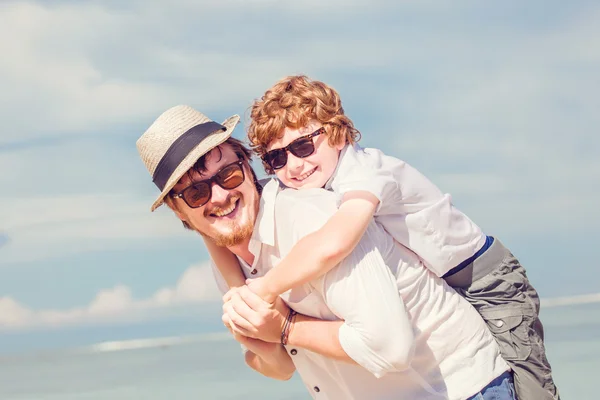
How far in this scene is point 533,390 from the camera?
293 cm

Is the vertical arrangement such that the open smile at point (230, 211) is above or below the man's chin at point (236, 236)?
above

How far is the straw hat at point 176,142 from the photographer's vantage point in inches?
117

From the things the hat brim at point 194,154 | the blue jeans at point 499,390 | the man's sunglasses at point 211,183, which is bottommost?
the blue jeans at point 499,390

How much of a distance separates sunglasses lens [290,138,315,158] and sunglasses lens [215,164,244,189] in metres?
0.49

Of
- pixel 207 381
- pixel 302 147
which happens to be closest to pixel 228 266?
pixel 302 147

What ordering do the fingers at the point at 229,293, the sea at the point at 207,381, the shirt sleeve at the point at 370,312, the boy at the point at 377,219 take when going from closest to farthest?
the shirt sleeve at the point at 370,312 < the boy at the point at 377,219 < the fingers at the point at 229,293 < the sea at the point at 207,381

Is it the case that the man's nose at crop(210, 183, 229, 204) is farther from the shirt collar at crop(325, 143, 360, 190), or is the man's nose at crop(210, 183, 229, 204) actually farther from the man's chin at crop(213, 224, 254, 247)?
the shirt collar at crop(325, 143, 360, 190)

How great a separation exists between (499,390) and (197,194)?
1266mm

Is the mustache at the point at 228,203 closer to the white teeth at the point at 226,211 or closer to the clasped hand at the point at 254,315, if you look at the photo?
the white teeth at the point at 226,211

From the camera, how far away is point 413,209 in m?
3.05

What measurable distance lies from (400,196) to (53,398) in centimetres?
1202

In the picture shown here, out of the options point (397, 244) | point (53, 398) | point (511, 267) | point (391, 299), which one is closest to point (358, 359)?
point (391, 299)

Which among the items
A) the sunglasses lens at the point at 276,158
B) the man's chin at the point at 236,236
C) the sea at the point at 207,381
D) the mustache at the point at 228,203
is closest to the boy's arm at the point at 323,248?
the man's chin at the point at 236,236

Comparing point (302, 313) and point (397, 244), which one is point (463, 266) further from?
point (302, 313)
